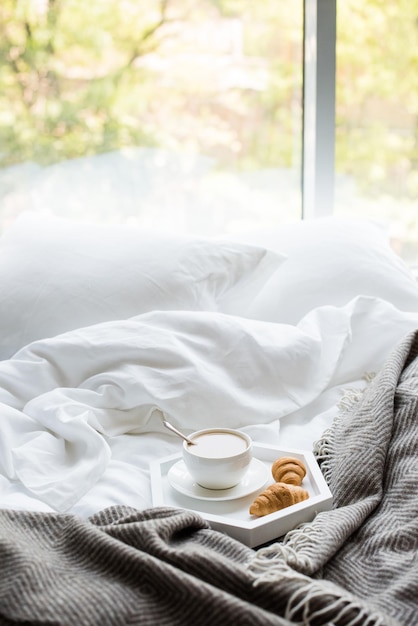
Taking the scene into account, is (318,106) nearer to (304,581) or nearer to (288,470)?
(288,470)

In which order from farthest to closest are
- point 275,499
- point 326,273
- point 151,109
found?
point 151,109
point 326,273
point 275,499

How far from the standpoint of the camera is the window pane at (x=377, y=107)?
2162 mm

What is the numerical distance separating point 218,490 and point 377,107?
162 cm

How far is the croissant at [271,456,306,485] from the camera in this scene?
963mm

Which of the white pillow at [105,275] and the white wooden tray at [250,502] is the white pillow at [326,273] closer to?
the white pillow at [105,275]

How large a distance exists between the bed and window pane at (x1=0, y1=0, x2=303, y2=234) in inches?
16.6

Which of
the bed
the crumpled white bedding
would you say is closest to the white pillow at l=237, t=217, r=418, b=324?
the bed

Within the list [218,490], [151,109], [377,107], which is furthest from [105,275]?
[377,107]

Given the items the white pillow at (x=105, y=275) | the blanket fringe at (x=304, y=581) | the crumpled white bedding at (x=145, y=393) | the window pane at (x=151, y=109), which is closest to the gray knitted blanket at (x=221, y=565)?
the blanket fringe at (x=304, y=581)

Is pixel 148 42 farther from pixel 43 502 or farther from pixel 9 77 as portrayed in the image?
pixel 43 502

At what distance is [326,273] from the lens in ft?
5.36

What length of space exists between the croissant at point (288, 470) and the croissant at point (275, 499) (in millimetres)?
35

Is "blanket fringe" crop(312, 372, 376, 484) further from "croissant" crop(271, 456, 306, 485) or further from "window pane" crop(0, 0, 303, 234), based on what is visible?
"window pane" crop(0, 0, 303, 234)

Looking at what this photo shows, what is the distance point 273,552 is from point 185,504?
0.17 meters
